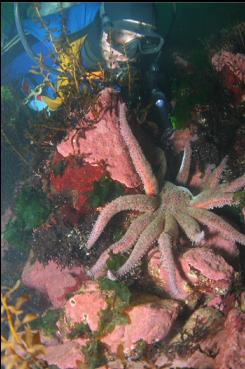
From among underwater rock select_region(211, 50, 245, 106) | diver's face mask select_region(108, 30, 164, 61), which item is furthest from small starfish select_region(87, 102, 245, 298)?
diver's face mask select_region(108, 30, 164, 61)

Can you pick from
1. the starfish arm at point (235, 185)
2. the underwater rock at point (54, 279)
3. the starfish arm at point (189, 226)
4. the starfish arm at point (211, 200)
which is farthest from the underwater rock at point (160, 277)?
the underwater rock at point (54, 279)

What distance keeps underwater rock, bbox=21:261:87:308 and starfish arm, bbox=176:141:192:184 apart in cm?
234

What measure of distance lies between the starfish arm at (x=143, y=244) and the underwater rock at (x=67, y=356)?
54.3 inches

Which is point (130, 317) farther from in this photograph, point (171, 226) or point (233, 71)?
point (233, 71)

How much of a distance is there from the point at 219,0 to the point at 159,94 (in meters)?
9.07

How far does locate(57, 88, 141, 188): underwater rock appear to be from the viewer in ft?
16.9

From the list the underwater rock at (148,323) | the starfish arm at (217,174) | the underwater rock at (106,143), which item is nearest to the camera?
the underwater rock at (148,323)

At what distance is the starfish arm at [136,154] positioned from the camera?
4742 mm

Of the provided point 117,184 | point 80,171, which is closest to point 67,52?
point 80,171

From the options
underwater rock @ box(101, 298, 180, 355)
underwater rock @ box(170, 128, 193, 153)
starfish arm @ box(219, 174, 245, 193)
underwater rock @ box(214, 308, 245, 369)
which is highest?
underwater rock @ box(170, 128, 193, 153)

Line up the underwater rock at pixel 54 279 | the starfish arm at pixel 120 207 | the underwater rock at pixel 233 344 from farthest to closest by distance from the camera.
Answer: the underwater rock at pixel 54 279, the starfish arm at pixel 120 207, the underwater rock at pixel 233 344

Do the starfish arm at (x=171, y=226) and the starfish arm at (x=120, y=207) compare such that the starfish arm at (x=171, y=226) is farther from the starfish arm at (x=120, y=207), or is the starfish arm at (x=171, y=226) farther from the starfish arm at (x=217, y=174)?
the starfish arm at (x=217, y=174)

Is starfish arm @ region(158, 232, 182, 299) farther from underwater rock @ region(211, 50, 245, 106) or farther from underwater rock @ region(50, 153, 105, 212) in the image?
underwater rock @ region(211, 50, 245, 106)

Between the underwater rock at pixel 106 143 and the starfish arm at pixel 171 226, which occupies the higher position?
the underwater rock at pixel 106 143
